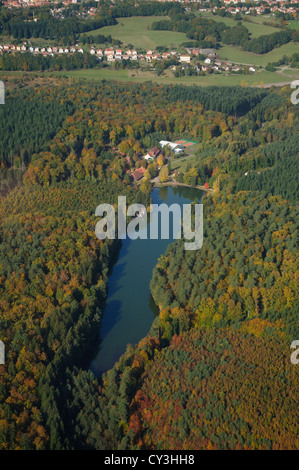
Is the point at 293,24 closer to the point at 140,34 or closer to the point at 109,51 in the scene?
the point at 140,34

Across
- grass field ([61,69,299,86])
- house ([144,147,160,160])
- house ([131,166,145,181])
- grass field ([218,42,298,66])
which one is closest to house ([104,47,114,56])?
grass field ([61,69,299,86])

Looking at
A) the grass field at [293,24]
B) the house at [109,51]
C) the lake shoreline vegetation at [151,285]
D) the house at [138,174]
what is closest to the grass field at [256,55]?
the grass field at [293,24]

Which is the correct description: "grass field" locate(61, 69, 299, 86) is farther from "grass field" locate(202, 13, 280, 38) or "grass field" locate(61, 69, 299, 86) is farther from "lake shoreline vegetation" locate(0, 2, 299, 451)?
"grass field" locate(202, 13, 280, 38)

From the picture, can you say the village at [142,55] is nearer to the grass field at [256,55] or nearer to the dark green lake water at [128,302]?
the grass field at [256,55]

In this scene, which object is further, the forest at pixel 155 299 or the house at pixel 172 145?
the house at pixel 172 145

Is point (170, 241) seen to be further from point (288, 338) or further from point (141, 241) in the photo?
point (288, 338)

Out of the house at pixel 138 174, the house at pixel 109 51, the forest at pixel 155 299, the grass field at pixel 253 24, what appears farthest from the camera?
the grass field at pixel 253 24
